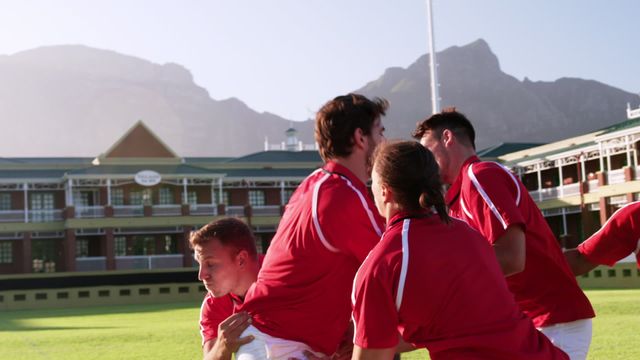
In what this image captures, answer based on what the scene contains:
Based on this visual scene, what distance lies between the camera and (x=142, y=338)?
1675 cm

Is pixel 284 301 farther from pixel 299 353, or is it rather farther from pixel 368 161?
pixel 368 161

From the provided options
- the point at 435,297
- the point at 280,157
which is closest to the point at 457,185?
the point at 435,297

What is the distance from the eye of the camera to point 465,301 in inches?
113

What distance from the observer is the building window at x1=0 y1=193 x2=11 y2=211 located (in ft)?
170

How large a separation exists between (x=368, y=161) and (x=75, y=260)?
46.6 metres

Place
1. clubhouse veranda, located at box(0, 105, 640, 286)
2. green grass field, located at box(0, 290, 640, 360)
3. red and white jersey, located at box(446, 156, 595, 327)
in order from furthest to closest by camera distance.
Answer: clubhouse veranda, located at box(0, 105, 640, 286) → green grass field, located at box(0, 290, 640, 360) → red and white jersey, located at box(446, 156, 595, 327)

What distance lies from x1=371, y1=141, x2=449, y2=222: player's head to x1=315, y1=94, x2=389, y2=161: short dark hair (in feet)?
3.26

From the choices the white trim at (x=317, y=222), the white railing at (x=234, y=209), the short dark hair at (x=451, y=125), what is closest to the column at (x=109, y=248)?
the white railing at (x=234, y=209)

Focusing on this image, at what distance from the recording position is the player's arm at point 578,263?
4.70m

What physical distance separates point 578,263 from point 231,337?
6.61ft

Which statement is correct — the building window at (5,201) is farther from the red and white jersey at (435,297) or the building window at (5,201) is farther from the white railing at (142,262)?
the red and white jersey at (435,297)

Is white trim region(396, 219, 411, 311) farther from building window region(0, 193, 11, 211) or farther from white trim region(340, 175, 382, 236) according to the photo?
building window region(0, 193, 11, 211)

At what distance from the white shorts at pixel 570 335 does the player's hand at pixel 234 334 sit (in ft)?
4.93

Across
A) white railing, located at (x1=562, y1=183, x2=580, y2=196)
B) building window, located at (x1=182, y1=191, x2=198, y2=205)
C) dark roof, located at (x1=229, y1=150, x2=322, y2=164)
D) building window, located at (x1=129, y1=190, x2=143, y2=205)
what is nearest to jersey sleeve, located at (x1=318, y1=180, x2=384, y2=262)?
white railing, located at (x1=562, y1=183, x2=580, y2=196)
